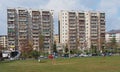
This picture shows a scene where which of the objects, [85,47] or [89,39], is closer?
[85,47]

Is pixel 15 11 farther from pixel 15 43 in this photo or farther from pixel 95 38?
pixel 95 38

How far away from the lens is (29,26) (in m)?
161

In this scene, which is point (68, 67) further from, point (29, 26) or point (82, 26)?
point (82, 26)

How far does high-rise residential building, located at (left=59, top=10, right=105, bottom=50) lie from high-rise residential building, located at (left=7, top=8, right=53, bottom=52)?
45.0 feet

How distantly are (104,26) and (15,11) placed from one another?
50414 mm

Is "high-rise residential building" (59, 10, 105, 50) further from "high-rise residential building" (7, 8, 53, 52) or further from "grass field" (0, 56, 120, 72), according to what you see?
"grass field" (0, 56, 120, 72)

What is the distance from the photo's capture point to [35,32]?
532 ft

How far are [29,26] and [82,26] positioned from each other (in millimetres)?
31566

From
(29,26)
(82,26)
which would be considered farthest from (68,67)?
(82,26)

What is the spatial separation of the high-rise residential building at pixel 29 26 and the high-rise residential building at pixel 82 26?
1371 cm

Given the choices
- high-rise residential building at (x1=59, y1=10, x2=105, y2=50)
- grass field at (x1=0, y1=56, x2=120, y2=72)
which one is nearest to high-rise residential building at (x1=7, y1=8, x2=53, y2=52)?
high-rise residential building at (x1=59, y1=10, x2=105, y2=50)

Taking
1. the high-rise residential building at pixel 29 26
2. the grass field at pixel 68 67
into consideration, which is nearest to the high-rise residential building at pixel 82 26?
the high-rise residential building at pixel 29 26

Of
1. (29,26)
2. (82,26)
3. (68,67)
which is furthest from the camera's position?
(82,26)

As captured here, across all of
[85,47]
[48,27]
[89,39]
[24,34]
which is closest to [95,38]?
[89,39]
